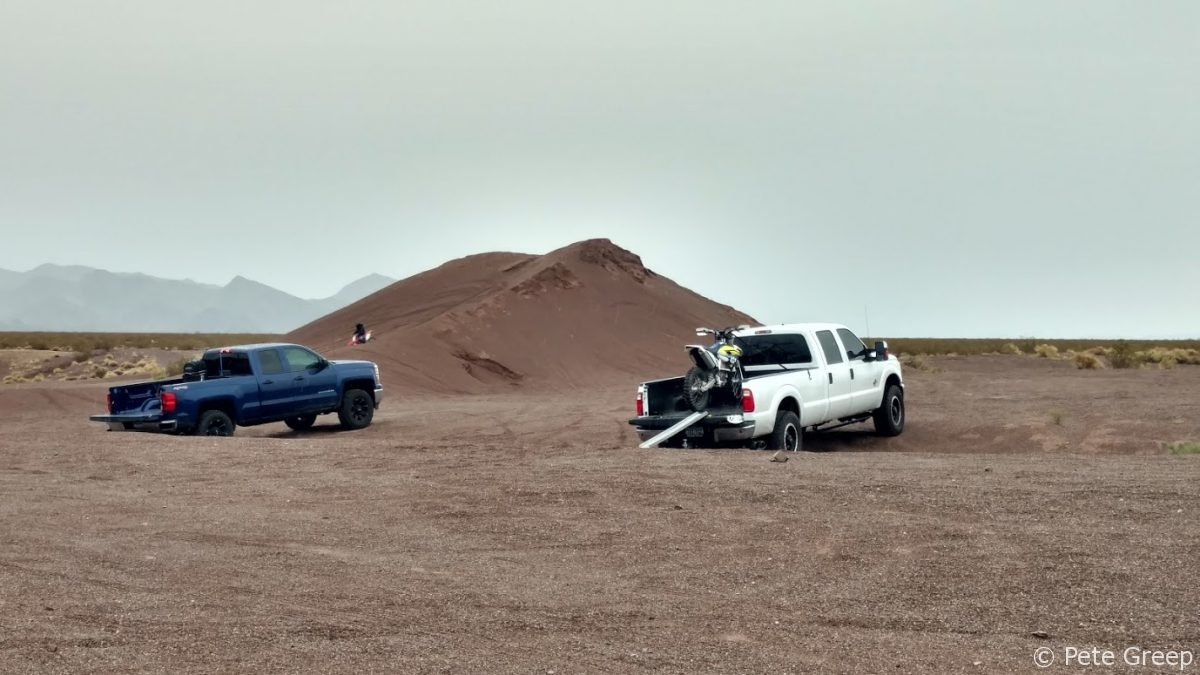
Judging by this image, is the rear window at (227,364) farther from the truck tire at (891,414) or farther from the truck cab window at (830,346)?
the truck tire at (891,414)

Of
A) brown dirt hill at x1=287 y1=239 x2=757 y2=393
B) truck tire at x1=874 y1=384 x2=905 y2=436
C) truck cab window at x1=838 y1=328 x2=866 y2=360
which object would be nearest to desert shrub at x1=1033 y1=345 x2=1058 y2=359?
brown dirt hill at x1=287 y1=239 x2=757 y2=393

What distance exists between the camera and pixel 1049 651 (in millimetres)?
6844

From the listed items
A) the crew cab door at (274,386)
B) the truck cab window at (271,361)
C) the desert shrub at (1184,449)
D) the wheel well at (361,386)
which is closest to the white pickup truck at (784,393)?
the desert shrub at (1184,449)

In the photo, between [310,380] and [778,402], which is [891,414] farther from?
[310,380]

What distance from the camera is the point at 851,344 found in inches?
776

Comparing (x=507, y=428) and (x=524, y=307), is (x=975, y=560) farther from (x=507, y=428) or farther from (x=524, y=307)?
(x=524, y=307)

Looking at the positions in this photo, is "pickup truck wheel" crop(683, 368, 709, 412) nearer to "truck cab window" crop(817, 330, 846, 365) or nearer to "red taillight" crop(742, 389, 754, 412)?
"red taillight" crop(742, 389, 754, 412)

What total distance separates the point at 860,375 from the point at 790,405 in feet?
7.94

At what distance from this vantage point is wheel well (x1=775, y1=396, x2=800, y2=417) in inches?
685

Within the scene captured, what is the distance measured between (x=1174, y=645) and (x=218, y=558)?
278 inches

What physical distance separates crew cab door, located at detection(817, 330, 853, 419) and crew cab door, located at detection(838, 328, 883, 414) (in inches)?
6.5

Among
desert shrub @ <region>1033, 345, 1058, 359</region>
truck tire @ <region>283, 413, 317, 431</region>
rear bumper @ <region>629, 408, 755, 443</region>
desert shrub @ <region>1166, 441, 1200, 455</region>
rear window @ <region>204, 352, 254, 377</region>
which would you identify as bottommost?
desert shrub @ <region>1166, 441, 1200, 455</region>

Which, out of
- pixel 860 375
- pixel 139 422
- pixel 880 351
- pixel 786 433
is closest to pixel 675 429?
pixel 786 433

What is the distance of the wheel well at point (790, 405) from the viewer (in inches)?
685
